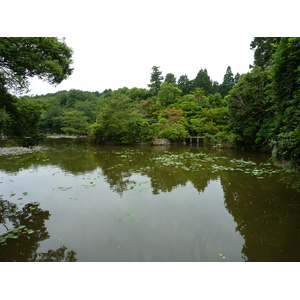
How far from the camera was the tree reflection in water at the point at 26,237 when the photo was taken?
10.2 feet

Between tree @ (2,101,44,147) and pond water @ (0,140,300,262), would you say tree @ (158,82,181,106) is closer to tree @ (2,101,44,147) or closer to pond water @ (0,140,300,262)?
pond water @ (0,140,300,262)

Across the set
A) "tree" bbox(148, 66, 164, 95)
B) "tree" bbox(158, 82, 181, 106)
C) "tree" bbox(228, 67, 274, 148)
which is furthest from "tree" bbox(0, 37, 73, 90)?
"tree" bbox(148, 66, 164, 95)

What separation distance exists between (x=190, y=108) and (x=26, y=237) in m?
28.0

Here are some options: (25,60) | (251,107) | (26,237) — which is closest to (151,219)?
(26,237)

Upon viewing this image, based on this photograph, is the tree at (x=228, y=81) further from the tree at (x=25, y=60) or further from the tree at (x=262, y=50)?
the tree at (x=25, y=60)

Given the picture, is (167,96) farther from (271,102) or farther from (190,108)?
(271,102)

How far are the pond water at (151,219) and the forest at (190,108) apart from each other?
1556mm

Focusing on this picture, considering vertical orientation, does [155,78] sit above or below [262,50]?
above

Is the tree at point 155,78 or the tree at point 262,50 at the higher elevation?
the tree at point 155,78

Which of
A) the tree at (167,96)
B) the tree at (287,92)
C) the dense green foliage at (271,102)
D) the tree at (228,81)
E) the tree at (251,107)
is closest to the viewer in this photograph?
the tree at (287,92)

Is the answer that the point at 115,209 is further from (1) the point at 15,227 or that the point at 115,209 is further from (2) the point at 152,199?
(1) the point at 15,227

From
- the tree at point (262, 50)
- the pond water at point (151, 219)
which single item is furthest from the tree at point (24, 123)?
the tree at point (262, 50)

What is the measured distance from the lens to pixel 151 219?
14.4 ft

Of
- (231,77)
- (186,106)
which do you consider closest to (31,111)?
(186,106)
